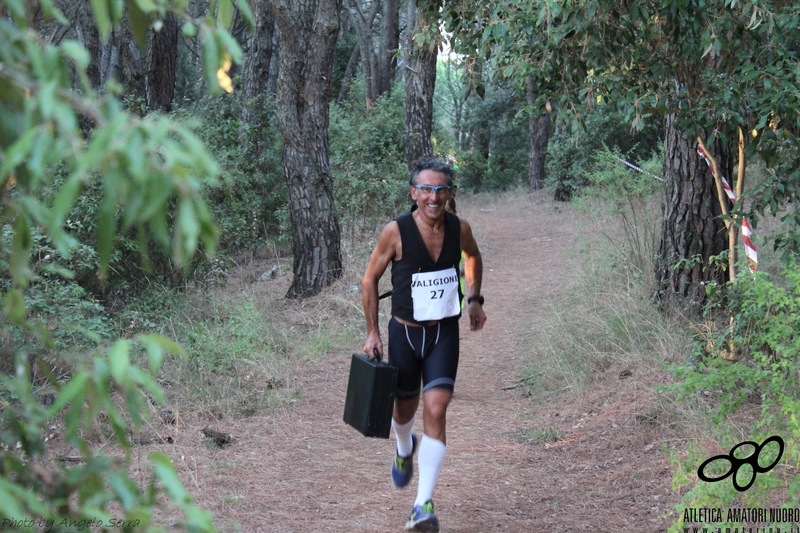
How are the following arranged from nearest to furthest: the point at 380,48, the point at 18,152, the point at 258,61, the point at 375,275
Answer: the point at 18,152 → the point at 375,275 → the point at 258,61 → the point at 380,48

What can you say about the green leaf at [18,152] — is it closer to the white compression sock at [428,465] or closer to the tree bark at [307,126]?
the white compression sock at [428,465]

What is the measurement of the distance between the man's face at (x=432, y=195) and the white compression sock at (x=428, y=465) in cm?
127

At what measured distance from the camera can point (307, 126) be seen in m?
11.1

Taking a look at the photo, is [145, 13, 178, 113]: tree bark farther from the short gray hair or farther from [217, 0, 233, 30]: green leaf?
[217, 0, 233, 30]: green leaf

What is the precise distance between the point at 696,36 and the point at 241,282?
8.14m

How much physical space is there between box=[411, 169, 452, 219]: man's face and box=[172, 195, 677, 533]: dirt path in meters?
1.85

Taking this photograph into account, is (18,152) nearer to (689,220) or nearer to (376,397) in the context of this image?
(376,397)

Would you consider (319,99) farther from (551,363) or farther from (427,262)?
(427,262)

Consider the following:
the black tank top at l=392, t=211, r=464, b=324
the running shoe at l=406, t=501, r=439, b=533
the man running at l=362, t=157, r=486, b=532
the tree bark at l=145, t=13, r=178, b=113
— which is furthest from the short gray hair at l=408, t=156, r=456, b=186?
the tree bark at l=145, t=13, r=178, b=113

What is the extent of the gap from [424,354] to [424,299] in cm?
33

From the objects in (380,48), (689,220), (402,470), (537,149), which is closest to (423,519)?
(402,470)

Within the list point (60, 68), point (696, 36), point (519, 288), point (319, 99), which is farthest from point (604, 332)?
point (60, 68)

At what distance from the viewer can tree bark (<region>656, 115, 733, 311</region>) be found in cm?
742

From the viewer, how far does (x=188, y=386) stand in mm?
6961
